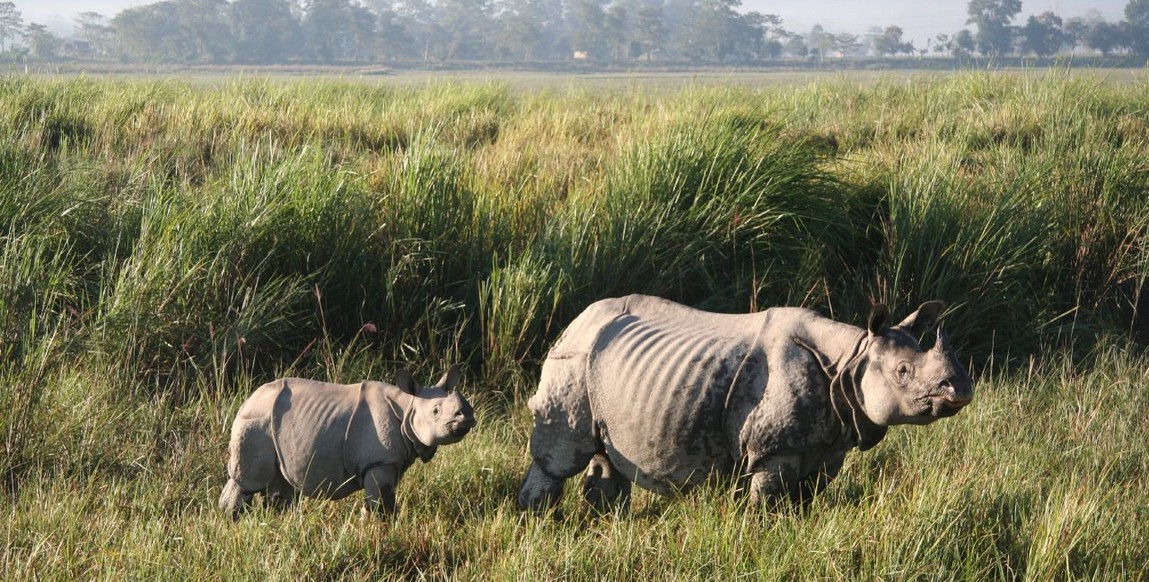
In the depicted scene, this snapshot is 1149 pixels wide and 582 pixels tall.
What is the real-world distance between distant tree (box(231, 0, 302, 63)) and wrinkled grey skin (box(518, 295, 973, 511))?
6464cm

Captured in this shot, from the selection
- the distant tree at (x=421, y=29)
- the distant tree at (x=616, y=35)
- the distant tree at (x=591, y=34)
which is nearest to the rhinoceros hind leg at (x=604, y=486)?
the distant tree at (x=421, y=29)

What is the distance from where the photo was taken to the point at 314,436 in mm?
3695

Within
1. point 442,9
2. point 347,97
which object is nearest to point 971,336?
point 347,97

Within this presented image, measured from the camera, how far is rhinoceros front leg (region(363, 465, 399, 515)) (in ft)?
12.2

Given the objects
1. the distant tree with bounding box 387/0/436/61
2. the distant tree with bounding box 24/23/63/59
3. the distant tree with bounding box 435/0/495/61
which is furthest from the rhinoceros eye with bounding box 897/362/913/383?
the distant tree with bounding box 435/0/495/61

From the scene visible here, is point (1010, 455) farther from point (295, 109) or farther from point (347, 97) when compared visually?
point (347, 97)

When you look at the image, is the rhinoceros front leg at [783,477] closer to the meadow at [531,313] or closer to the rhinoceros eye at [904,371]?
the meadow at [531,313]

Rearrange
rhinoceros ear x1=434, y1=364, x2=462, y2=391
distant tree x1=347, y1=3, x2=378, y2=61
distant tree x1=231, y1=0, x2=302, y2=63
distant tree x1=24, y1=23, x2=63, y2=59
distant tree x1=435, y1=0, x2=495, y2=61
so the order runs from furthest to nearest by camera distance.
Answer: distant tree x1=435, y1=0, x2=495, y2=61
distant tree x1=347, y1=3, x2=378, y2=61
distant tree x1=231, y1=0, x2=302, y2=63
distant tree x1=24, y1=23, x2=63, y2=59
rhinoceros ear x1=434, y1=364, x2=462, y2=391

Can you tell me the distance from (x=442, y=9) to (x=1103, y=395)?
13927cm

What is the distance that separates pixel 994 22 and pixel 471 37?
4357 centimetres

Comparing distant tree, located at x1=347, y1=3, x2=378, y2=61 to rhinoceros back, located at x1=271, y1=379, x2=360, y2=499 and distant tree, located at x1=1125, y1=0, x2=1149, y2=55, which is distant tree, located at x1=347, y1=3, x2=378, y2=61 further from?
rhinoceros back, located at x1=271, y1=379, x2=360, y2=499

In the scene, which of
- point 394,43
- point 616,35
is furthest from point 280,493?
point 616,35

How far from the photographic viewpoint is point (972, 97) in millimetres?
11133

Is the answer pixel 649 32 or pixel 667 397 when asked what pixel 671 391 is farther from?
pixel 649 32
